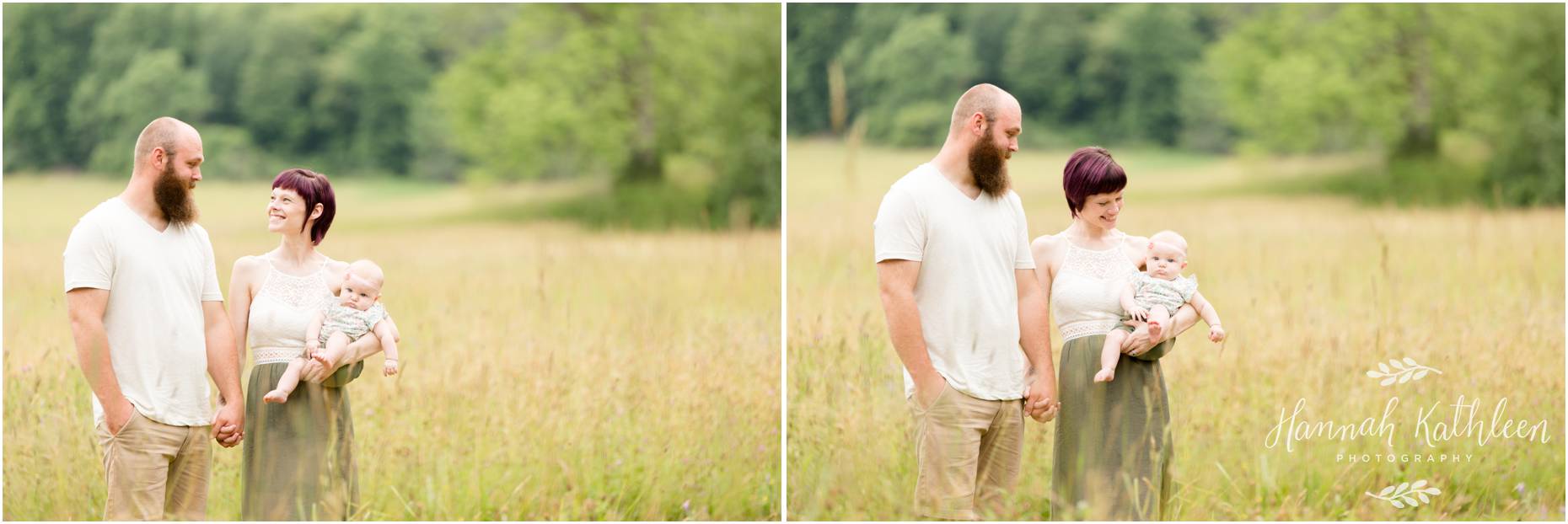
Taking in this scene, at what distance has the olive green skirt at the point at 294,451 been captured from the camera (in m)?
3.94

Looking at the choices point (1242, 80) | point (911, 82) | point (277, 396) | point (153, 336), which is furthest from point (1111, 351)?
point (1242, 80)

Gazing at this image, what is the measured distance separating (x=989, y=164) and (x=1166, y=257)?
2.26 feet

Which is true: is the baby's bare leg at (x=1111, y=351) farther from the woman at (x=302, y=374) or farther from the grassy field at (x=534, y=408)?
the woman at (x=302, y=374)

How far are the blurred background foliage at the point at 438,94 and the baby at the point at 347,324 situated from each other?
29.0 ft

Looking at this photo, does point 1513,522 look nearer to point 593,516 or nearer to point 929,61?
point 593,516

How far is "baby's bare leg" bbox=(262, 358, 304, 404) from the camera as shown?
3752 mm

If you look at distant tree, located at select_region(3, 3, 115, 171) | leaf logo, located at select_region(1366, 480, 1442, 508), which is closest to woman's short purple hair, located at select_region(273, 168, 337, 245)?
leaf logo, located at select_region(1366, 480, 1442, 508)

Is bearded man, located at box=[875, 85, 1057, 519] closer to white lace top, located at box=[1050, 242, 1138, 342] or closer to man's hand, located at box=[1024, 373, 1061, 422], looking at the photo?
man's hand, located at box=[1024, 373, 1061, 422]

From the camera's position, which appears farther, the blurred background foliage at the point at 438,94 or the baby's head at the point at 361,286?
the blurred background foliage at the point at 438,94

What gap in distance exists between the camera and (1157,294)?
3939 millimetres

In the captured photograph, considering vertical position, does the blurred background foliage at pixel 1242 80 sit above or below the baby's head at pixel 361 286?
above

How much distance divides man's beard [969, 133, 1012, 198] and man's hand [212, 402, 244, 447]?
2721 mm

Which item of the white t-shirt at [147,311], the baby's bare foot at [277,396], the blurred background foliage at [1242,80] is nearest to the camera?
the baby's bare foot at [277,396]

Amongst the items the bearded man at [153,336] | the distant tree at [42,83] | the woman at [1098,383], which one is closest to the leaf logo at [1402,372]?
the woman at [1098,383]
